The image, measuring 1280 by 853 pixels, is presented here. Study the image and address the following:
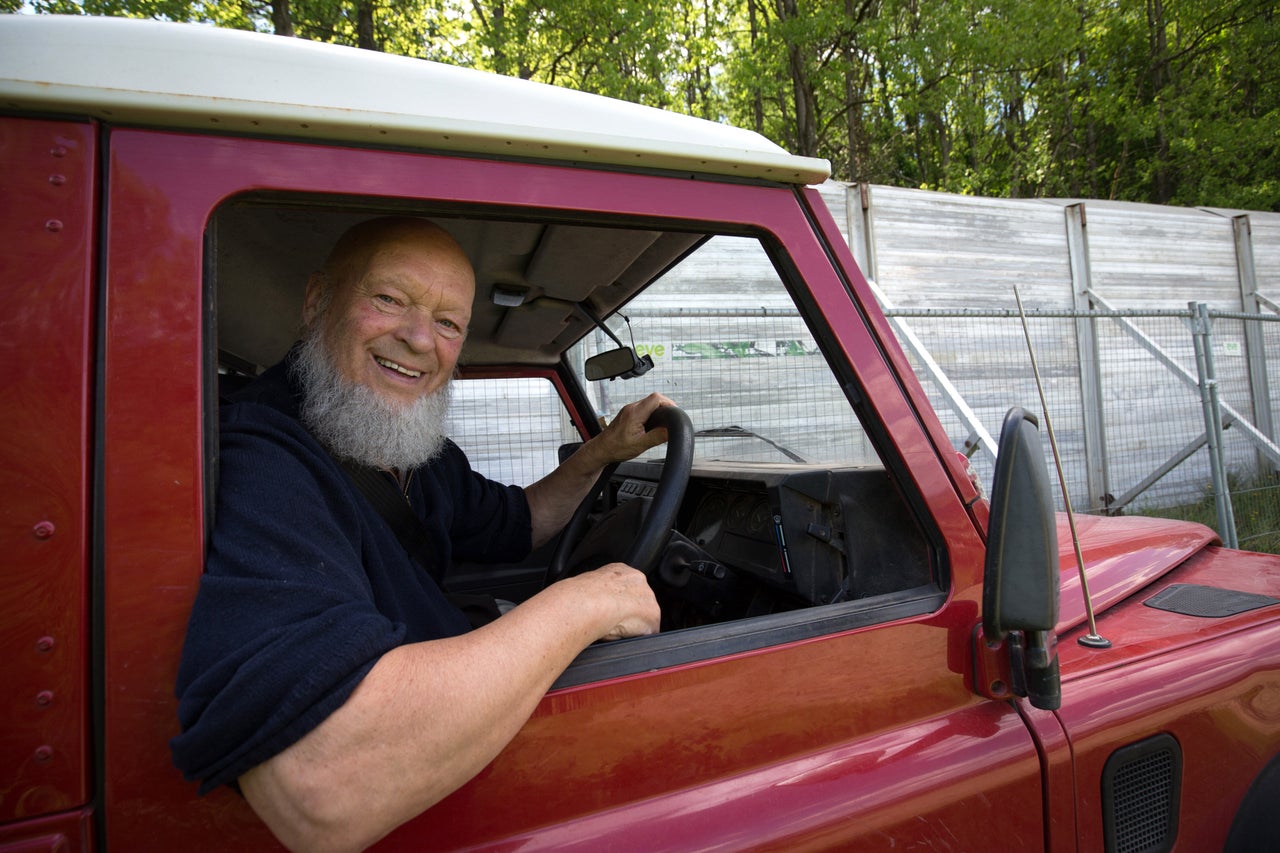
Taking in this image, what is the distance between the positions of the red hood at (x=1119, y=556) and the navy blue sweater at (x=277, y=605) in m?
1.22

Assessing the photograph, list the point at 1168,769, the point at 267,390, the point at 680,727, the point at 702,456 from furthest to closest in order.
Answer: the point at 702,456 < the point at 267,390 < the point at 1168,769 < the point at 680,727

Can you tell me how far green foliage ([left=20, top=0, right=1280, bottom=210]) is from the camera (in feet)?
33.9

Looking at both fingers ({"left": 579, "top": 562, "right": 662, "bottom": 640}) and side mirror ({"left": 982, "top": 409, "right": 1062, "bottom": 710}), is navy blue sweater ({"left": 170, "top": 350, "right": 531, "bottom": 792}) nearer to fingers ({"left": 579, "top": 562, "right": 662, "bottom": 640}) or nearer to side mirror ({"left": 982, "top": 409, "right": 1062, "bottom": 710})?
fingers ({"left": 579, "top": 562, "right": 662, "bottom": 640})

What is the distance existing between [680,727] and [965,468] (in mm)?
705

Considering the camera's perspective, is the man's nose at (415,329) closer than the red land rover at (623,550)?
No

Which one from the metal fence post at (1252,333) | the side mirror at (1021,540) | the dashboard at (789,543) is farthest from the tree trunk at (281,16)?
the metal fence post at (1252,333)

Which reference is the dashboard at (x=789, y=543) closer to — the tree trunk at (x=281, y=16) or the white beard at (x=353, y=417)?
the white beard at (x=353, y=417)

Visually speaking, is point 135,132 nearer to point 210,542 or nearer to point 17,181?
point 17,181

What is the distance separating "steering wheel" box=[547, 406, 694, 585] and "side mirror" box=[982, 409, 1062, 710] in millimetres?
565

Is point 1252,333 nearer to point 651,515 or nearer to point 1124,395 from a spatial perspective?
point 1124,395

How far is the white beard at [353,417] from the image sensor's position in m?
1.31

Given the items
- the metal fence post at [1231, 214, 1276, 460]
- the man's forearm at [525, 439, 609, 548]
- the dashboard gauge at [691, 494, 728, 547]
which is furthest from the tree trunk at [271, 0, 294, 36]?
the metal fence post at [1231, 214, 1276, 460]

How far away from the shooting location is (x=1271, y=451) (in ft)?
17.2

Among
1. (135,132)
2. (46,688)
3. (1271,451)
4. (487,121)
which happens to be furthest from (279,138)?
(1271,451)
